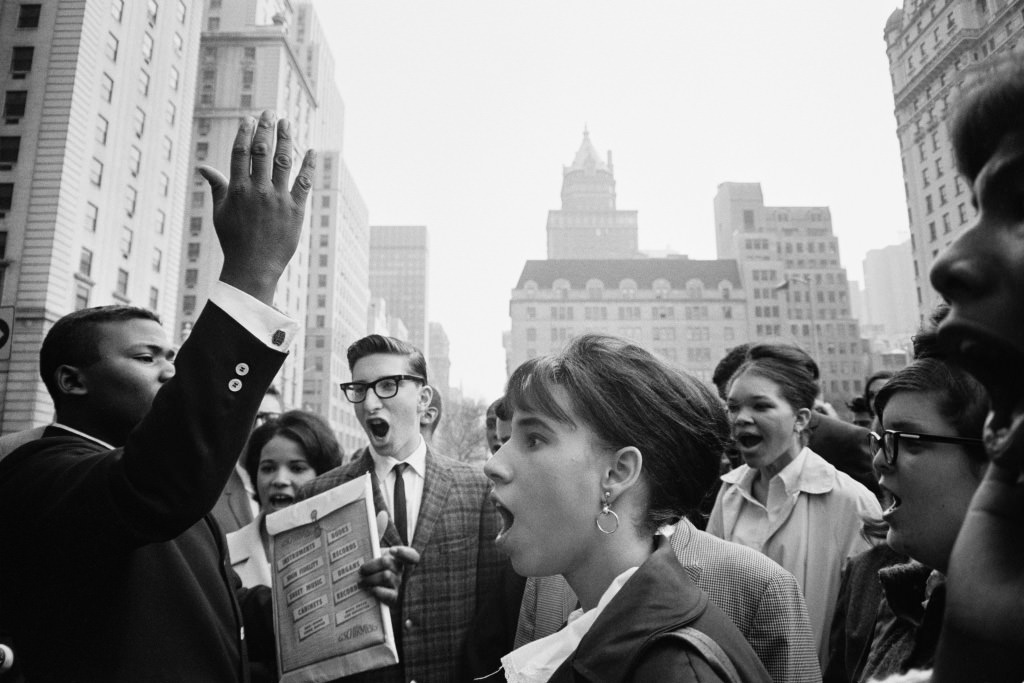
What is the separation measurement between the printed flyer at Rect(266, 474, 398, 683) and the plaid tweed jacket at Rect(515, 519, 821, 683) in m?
0.71

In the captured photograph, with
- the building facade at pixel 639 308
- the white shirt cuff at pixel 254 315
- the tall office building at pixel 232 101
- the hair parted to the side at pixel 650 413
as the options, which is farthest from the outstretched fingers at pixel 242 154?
the building facade at pixel 639 308

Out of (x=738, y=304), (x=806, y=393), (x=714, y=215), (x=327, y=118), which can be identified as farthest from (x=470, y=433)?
(x=714, y=215)

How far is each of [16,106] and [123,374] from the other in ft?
72.0

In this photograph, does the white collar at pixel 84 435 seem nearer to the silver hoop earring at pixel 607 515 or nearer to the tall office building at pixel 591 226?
the silver hoop earring at pixel 607 515

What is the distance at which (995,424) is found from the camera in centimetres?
58

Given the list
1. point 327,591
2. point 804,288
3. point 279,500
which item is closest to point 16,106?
point 279,500

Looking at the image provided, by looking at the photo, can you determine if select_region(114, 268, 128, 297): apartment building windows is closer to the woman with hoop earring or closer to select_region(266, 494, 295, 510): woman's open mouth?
select_region(266, 494, 295, 510): woman's open mouth

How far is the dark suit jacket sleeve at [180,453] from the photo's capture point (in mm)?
1366

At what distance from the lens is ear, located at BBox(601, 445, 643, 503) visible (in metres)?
1.78

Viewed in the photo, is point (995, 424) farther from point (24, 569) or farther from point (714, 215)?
point (714, 215)

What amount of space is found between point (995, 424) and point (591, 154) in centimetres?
16237

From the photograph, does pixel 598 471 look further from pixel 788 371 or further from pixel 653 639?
pixel 788 371

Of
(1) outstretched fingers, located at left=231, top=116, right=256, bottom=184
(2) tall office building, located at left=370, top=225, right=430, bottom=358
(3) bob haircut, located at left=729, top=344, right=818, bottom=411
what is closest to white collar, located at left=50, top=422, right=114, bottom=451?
(1) outstretched fingers, located at left=231, top=116, right=256, bottom=184

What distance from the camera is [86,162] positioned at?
2477cm
